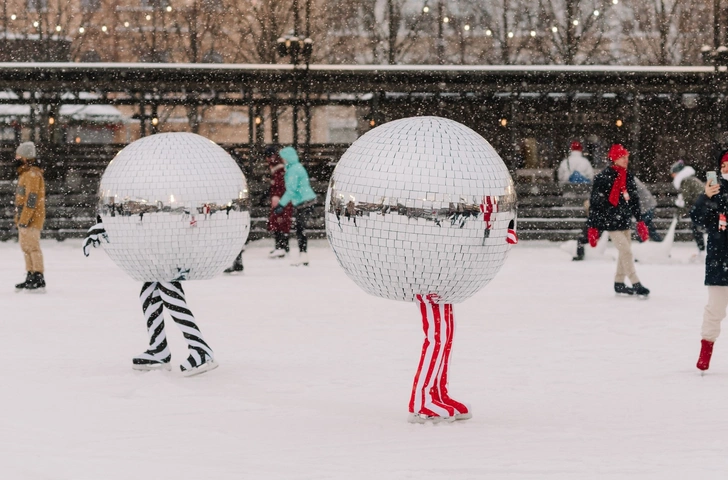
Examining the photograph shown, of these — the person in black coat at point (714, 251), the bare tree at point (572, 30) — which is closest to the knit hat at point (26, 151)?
the person in black coat at point (714, 251)

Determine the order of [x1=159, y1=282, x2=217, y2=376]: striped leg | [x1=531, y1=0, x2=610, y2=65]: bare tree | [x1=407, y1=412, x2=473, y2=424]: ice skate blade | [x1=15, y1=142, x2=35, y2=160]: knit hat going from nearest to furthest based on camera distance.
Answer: [x1=407, y1=412, x2=473, y2=424]: ice skate blade < [x1=159, y1=282, x2=217, y2=376]: striped leg < [x1=15, y1=142, x2=35, y2=160]: knit hat < [x1=531, y1=0, x2=610, y2=65]: bare tree

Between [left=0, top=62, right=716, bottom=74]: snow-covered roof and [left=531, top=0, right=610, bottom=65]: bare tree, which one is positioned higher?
[left=531, top=0, right=610, bottom=65]: bare tree

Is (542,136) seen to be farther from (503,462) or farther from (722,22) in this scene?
(503,462)

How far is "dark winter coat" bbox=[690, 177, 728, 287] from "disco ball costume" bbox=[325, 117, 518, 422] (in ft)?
6.80

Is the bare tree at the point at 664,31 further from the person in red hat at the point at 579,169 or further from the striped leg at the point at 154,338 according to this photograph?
the striped leg at the point at 154,338

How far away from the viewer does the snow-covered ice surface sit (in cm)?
562

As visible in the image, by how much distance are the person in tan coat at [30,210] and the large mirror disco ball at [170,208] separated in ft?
Result: 17.6

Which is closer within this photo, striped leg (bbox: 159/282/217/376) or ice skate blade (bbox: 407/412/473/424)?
ice skate blade (bbox: 407/412/473/424)

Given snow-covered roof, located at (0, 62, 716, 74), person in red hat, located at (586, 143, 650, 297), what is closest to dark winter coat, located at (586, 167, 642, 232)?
person in red hat, located at (586, 143, 650, 297)

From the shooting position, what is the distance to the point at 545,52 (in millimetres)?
28297

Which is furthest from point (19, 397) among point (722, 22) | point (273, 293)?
point (722, 22)

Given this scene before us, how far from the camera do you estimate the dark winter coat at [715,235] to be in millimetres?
7809

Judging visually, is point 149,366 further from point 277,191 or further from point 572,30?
point 572,30

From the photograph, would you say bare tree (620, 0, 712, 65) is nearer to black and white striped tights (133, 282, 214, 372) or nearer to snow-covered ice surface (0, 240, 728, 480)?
snow-covered ice surface (0, 240, 728, 480)
